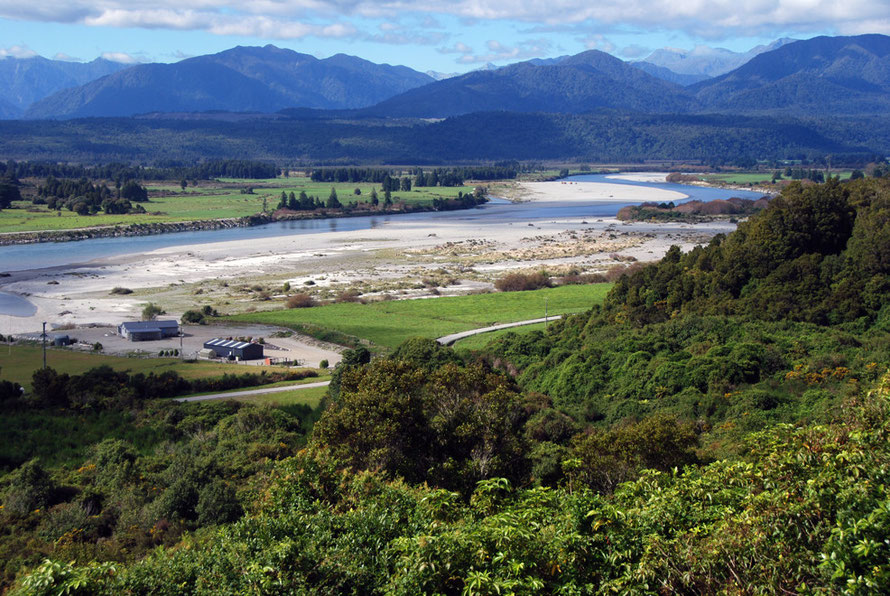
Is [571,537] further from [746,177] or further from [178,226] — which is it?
[746,177]

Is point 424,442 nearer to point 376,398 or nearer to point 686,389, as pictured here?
point 376,398

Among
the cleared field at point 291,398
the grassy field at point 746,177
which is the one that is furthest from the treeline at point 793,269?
the grassy field at point 746,177

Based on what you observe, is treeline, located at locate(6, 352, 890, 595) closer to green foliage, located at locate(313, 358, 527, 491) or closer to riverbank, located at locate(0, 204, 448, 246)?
green foliage, located at locate(313, 358, 527, 491)

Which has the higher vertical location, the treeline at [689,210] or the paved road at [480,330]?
the treeline at [689,210]

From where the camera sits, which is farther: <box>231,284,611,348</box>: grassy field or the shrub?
the shrub

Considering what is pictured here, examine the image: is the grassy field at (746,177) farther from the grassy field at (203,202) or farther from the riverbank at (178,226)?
the riverbank at (178,226)

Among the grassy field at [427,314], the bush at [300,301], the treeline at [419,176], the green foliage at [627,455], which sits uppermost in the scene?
the treeline at [419,176]

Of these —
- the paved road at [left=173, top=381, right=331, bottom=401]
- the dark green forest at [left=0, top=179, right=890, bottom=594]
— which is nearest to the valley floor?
the paved road at [left=173, top=381, right=331, bottom=401]
